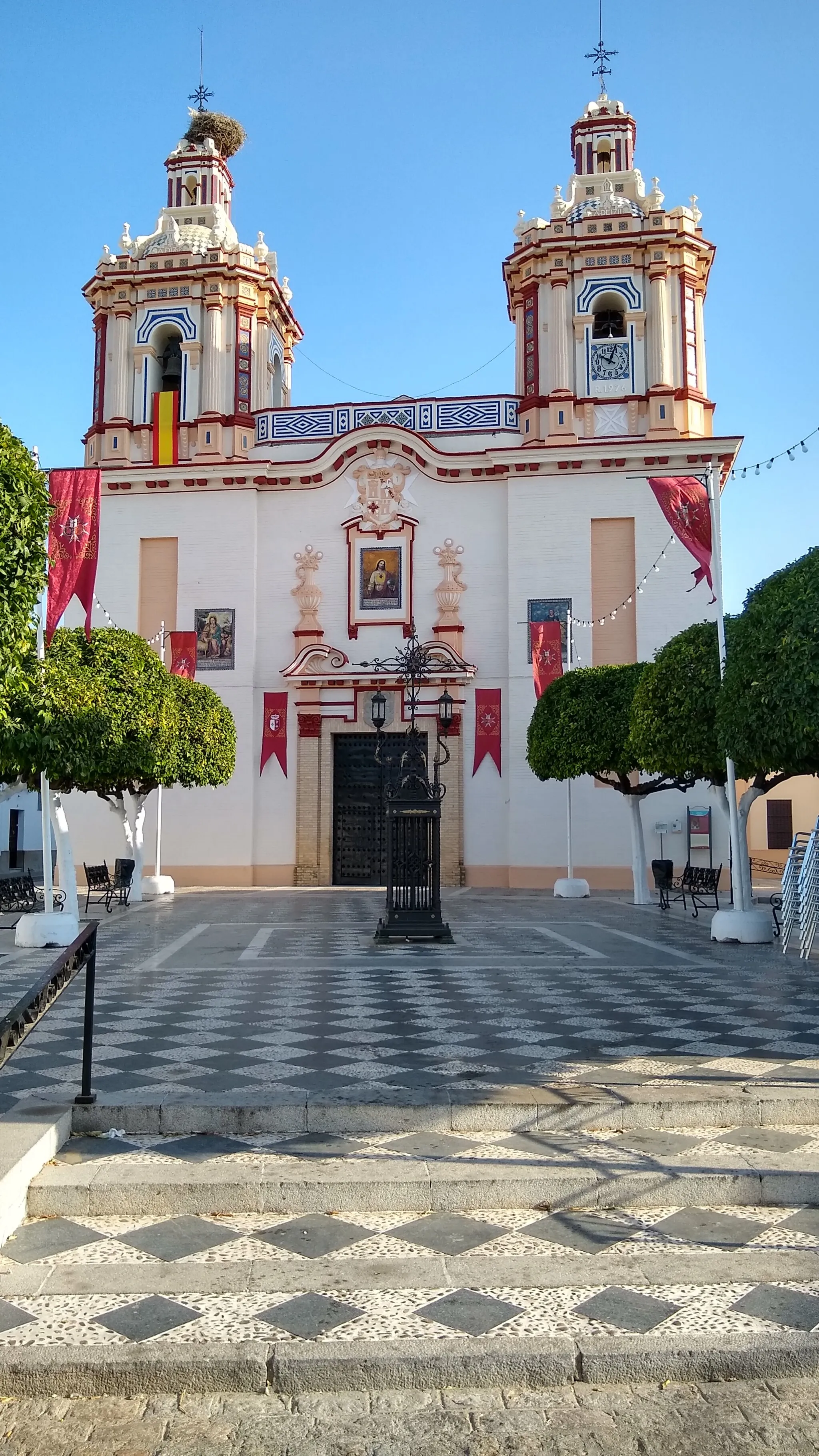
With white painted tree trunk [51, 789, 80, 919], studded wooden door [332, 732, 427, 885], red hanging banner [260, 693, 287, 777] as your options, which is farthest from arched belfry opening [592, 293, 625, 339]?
white painted tree trunk [51, 789, 80, 919]

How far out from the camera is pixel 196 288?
26.1 metres

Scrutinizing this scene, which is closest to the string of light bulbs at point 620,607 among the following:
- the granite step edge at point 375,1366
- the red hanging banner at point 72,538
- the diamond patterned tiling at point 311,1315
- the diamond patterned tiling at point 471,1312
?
the red hanging banner at point 72,538

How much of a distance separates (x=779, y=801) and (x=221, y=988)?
23.0 metres

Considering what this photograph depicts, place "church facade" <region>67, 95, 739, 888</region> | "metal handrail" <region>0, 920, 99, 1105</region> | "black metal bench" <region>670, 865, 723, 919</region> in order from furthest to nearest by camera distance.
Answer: "church facade" <region>67, 95, 739, 888</region>
"black metal bench" <region>670, 865, 723, 919</region>
"metal handrail" <region>0, 920, 99, 1105</region>

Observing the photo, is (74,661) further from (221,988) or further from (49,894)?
(221,988)

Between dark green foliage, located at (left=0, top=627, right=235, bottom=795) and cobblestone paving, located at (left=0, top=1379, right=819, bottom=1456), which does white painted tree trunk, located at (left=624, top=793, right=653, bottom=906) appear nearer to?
dark green foliage, located at (left=0, top=627, right=235, bottom=795)

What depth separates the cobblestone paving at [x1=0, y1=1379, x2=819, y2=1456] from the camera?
2842mm

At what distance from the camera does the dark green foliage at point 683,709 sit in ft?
44.4

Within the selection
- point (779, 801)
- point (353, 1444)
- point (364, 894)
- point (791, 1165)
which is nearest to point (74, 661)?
point (364, 894)

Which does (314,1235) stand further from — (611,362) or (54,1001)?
(611,362)

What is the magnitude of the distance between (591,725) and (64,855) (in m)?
8.86

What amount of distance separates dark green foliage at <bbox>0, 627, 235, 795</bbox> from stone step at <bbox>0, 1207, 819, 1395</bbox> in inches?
291

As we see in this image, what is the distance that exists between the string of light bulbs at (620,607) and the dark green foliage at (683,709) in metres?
9.37

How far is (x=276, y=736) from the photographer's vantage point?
2473cm
